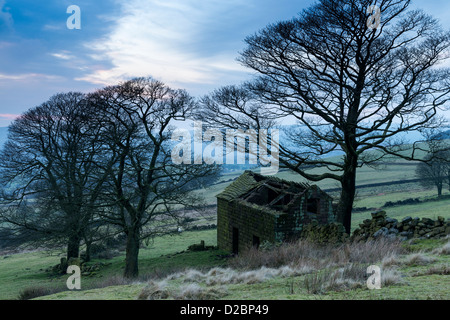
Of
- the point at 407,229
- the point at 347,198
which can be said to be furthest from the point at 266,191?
the point at 407,229

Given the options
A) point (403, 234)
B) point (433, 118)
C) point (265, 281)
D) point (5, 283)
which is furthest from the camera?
point (5, 283)

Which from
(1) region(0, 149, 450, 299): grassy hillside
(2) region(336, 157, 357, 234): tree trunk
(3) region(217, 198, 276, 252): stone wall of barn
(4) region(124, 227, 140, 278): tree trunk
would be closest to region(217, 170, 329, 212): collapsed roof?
(3) region(217, 198, 276, 252): stone wall of barn

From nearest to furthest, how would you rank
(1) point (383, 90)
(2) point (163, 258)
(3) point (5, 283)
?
(1) point (383, 90)
(3) point (5, 283)
(2) point (163, 258)

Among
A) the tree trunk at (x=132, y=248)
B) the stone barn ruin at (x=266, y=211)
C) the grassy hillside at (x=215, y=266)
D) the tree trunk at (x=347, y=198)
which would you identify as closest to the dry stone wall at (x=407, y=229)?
the grassy hillside at (x=215, y=266)

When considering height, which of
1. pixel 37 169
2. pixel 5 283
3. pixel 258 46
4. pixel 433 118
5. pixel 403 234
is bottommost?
pixel 5 283

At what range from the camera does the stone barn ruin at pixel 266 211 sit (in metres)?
20.5

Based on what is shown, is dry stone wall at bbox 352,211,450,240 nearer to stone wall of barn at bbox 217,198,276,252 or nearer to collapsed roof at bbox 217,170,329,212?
collapsed roof at bbox 217,170,329,212

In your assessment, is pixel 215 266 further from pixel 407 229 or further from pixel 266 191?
pixel 266 191

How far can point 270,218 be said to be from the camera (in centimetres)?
2062

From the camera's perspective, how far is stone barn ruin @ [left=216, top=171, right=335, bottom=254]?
20.5 metres
